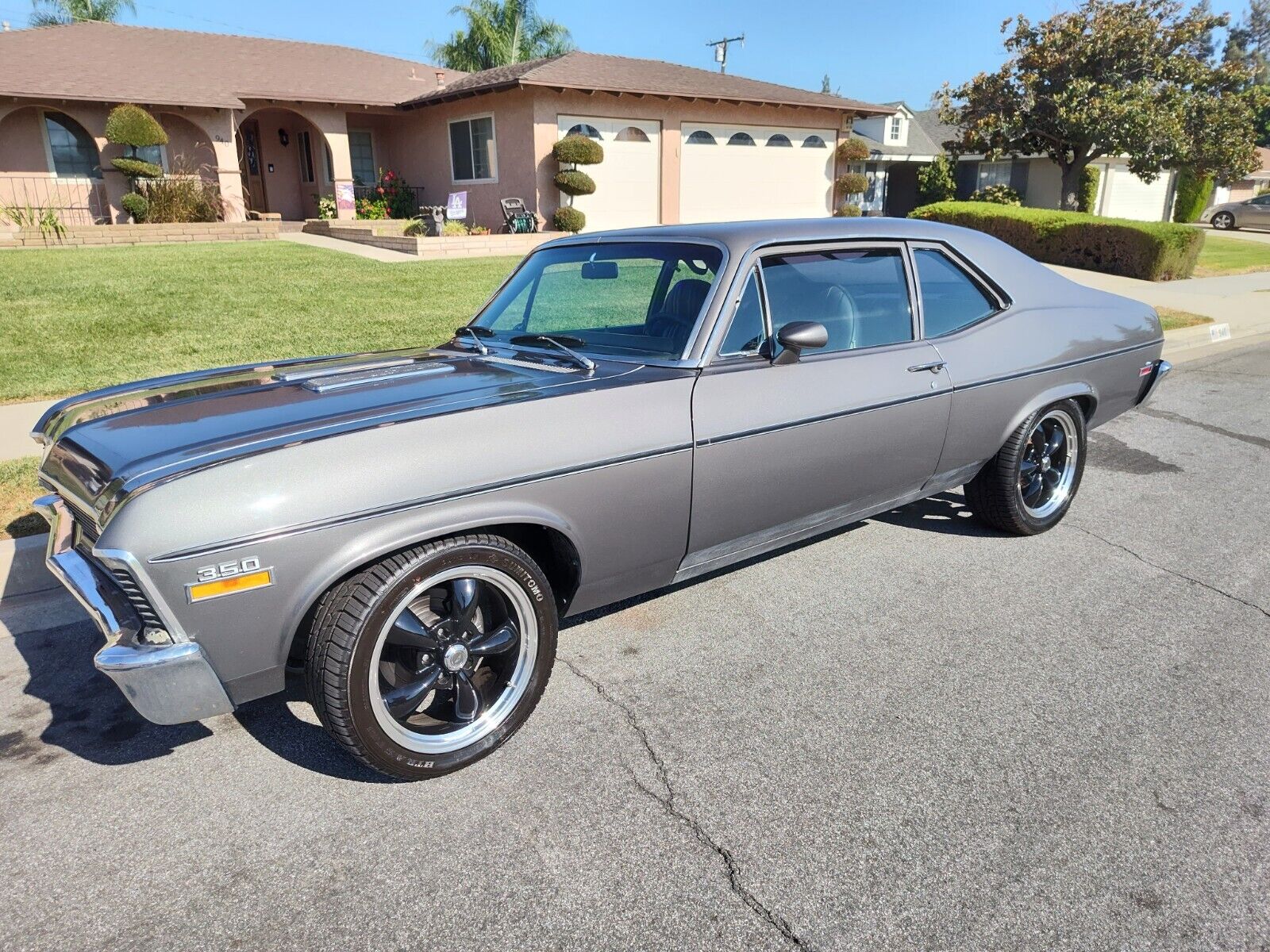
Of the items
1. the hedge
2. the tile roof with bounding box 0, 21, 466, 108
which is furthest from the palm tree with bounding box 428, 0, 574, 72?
the hedge

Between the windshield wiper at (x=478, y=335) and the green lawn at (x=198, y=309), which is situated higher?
the windshield wiper at (x=478, y=335)

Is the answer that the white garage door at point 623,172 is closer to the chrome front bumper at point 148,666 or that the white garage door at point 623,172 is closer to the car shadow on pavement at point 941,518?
the car shadow on pavement at point 941,518

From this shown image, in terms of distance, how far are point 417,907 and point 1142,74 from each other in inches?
1115

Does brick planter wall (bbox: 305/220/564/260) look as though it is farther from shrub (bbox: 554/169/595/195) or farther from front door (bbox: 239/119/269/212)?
front door (bbox: 239/119/269/212)

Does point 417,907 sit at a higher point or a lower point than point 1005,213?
lower

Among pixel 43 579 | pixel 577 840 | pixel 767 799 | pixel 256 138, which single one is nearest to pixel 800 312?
pixel 767 799

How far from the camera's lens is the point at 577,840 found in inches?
101

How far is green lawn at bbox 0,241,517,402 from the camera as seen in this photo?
26.4 ft

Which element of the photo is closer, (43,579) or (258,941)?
(258,941)

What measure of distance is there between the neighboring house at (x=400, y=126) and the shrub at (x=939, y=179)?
9758mm

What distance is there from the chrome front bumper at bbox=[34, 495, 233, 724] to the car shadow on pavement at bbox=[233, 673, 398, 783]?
455 mm

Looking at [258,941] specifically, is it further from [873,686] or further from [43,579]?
[43,579]

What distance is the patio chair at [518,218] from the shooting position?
19.8 metres

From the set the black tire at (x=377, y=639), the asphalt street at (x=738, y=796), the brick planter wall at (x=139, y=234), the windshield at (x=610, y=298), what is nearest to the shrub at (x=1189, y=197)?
the brick planter wall at (x=139, y=234)
